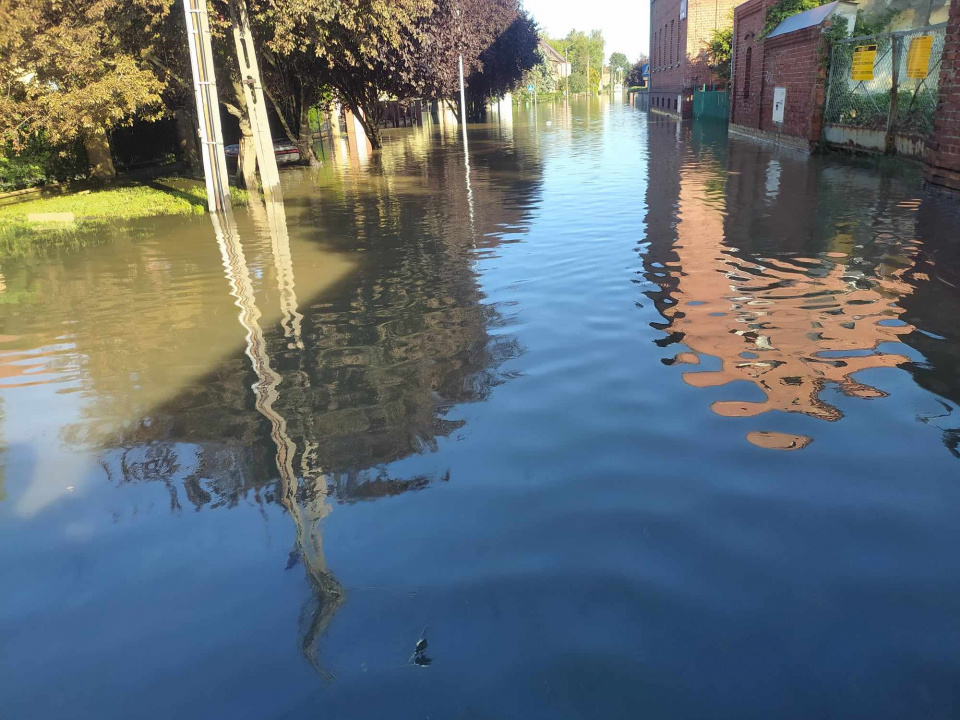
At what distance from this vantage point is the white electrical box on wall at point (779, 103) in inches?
875

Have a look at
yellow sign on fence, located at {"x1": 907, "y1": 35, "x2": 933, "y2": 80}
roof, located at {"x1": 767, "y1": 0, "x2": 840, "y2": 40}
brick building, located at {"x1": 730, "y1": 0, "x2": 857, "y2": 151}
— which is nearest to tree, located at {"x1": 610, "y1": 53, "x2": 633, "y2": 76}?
brick building, located at {"x1": 730, "y1": 0, "x2": 857, "y2": 151}

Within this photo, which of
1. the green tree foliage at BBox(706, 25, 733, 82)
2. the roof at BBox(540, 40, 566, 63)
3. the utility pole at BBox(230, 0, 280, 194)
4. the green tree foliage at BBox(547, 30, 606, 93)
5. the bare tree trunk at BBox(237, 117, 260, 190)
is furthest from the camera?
the green tree foliage at BBox(547, 30, 606, 93)

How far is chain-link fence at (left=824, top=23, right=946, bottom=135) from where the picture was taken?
15.2 m

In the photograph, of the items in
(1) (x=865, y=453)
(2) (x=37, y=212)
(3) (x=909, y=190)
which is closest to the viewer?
(1) (x=865, y=453)

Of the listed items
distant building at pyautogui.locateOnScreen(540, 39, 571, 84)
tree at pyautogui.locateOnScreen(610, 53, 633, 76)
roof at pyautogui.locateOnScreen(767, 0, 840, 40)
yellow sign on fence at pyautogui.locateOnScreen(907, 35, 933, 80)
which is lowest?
yellow sign on fence at pyautogui.locateOnScreen(907, 35, 933, 80)

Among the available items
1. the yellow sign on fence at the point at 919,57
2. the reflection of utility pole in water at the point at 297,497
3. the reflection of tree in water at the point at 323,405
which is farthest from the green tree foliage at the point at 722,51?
the reflection of utility pole in water at the point at 297,497

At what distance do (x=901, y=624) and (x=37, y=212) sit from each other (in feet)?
56.2

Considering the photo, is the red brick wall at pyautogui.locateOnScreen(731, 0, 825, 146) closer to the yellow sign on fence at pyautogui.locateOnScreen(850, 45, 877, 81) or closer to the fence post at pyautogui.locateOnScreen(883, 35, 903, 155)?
the yellow sign on fence at pyautogui.locateOnScreen(850, 45, 877, 81)

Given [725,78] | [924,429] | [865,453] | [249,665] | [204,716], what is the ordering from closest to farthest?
[204,716], [249,665], [865,453], [924,429], [725,78]

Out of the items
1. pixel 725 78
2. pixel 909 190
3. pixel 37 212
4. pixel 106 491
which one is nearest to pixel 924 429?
pixel 106 491

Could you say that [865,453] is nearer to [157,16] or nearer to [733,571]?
[733,571]

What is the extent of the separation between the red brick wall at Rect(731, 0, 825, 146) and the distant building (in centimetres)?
8616

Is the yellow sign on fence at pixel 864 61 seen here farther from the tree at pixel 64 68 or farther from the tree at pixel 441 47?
the tree at pixel 64 68

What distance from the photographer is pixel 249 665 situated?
8.82 feet
